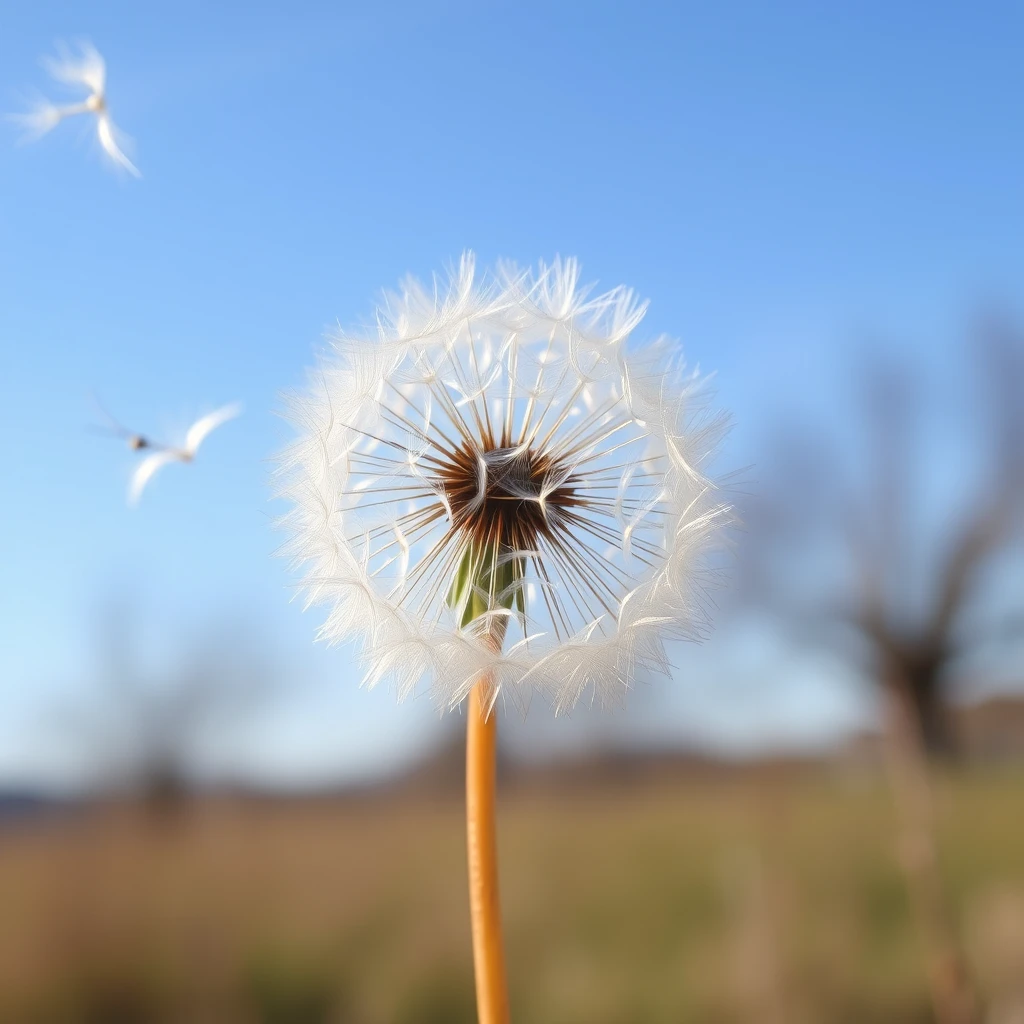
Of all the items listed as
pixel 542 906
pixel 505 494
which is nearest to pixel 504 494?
pixel 505 494

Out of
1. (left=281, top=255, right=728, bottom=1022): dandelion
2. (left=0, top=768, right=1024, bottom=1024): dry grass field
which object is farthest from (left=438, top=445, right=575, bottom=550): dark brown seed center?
(left=0, top=768, right=1024, bottom=1024): dry grass field

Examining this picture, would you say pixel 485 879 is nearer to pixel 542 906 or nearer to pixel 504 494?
pixel 504 494

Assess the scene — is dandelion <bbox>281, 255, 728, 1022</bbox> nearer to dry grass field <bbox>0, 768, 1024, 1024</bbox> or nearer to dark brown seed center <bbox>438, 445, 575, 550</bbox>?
dark brown seed center <bbox>438, 445, 575, 550</bbox>

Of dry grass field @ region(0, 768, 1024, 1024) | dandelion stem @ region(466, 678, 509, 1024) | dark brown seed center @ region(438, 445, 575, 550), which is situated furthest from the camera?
dry grass field @ region(0, 768, 1024, 1024)

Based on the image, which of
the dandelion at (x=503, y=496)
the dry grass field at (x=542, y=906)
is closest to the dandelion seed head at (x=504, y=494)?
the dandelion at (x=503, y=496)

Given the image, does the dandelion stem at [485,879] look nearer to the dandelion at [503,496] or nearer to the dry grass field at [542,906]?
the dandelion at [503,496]

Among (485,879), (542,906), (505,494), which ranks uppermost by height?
(542,906)
